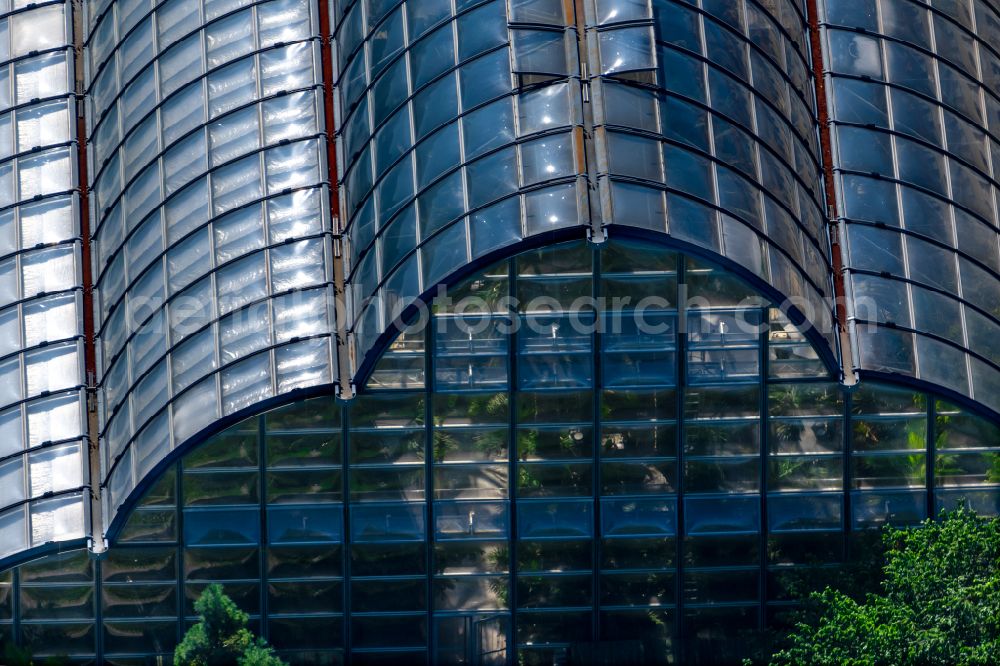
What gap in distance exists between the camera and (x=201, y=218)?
5106cm

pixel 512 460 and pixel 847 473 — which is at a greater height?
pixel 512 460

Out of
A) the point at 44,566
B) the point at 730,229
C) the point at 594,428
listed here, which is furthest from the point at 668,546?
the point at 44,566

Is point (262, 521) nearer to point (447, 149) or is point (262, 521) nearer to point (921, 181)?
point (447, 149)

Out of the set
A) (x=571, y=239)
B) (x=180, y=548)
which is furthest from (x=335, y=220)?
(x=180, y=548)

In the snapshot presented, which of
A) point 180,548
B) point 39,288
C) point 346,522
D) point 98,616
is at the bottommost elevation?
point 98,616

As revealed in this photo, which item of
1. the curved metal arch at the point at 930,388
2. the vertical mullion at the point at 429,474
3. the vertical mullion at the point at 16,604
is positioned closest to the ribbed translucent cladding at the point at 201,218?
the vertical mullion at the point at 429,474

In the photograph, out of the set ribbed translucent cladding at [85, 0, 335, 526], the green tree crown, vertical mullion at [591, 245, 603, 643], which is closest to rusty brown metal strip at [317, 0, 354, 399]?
ribbed translucent cladding at [85, 0, 335, 526]

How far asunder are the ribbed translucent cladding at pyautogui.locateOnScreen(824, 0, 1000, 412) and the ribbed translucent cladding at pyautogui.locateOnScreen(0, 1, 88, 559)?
2228 centimetres

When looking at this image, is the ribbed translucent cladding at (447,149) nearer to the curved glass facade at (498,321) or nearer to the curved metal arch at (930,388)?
the curved glass facade at (498,321)

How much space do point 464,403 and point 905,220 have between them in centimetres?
1333

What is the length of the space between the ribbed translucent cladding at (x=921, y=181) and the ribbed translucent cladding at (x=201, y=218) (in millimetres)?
14909

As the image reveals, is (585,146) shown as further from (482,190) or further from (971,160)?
(971,160)

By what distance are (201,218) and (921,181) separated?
20.4m

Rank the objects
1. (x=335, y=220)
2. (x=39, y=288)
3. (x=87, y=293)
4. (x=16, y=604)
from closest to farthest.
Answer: (x=335, y=220) < (x=16, y=604) < (x=39, y=288) < (x=87, y=293)
